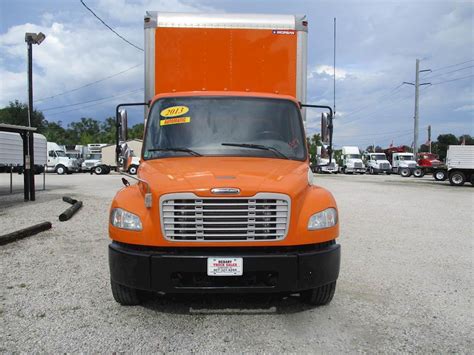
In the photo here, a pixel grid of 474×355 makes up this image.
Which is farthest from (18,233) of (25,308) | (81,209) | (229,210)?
(229,210)

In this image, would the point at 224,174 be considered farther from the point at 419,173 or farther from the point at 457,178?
the point at 419,173

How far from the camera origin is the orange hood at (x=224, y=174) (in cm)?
398

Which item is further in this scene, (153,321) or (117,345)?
(153,321)

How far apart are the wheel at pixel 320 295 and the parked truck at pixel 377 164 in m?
46.0

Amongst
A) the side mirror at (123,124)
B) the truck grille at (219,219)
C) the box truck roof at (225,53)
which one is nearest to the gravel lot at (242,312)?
the truck grille at (219,219)

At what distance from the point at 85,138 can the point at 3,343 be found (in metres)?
90.3

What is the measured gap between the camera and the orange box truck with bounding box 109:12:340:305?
12.9 ft

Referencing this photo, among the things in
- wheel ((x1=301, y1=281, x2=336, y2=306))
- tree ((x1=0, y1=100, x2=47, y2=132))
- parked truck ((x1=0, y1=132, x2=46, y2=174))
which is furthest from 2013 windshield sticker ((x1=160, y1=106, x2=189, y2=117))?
tree ((x1=0, y1=100, x2=47, y2=132))

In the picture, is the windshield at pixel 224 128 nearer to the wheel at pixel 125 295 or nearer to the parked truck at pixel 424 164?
the wheel at pixel 125 295

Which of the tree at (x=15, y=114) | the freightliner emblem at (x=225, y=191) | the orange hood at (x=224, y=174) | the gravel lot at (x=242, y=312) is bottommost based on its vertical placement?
the gravel lot at (x=242, y=312)

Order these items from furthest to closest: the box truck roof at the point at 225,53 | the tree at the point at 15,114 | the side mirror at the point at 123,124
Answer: the tree at the point at 15,114, the box truck roof at the point at 225,53, the side mirror at the point at 123,124

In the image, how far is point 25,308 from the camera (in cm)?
448

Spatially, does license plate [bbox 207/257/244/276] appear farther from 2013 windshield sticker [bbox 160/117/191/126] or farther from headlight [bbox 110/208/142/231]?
2013 windshield sticker [bbox 160/117/191/126]

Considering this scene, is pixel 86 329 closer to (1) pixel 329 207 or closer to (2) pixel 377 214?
(1) pixel 329 207
